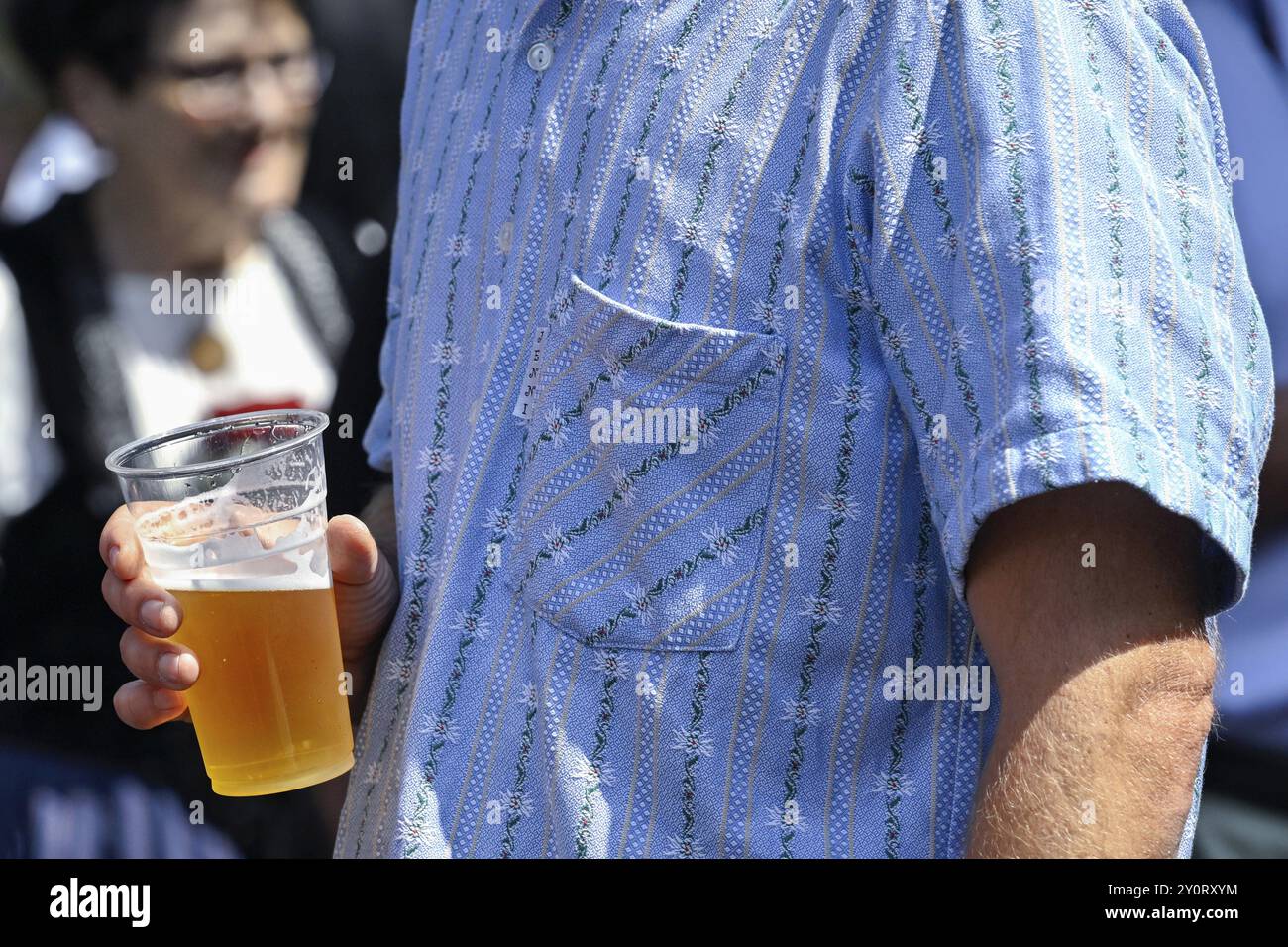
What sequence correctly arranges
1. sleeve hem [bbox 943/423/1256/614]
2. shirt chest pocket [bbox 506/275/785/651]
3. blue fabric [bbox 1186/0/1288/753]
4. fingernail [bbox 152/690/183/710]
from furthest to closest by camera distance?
blue fabric [bbox 1186/0/1288/753] < fingernail [bbox 152/690/183/710] < shirt chest pocket [bbox 506/275/785/651] < sleeve hem [bbox 943/423/1256/614]

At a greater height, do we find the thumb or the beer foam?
the beer foam

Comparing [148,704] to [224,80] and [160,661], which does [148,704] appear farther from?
[224,80]

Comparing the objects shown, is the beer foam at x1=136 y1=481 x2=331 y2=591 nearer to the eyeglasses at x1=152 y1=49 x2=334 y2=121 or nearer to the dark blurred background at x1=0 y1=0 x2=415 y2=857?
the dark blurred background at x1=0 y1=0 x2=415 y2=857

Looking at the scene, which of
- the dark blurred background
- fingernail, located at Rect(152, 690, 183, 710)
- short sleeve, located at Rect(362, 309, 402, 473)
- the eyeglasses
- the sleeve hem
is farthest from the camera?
the eyeglasses

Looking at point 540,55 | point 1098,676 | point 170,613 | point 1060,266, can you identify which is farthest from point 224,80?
point 1098,676

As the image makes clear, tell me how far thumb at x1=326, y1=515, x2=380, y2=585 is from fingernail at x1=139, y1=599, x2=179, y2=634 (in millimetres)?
165

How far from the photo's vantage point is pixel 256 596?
44.8 inches

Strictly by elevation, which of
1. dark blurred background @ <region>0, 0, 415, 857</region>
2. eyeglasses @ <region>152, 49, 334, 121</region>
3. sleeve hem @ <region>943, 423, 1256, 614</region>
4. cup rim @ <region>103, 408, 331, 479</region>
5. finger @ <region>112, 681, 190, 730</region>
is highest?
sleeve hem @ <region>943, 423, 1256, 614</region>

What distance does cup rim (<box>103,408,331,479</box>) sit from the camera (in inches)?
44.4

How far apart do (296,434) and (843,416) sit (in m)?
0.48

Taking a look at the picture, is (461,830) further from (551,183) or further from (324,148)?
(324,148)

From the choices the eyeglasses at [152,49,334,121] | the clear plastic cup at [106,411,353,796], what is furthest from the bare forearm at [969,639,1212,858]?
the eyeglasses at [152,49,334,121]

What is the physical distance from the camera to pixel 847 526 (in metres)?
1.09
